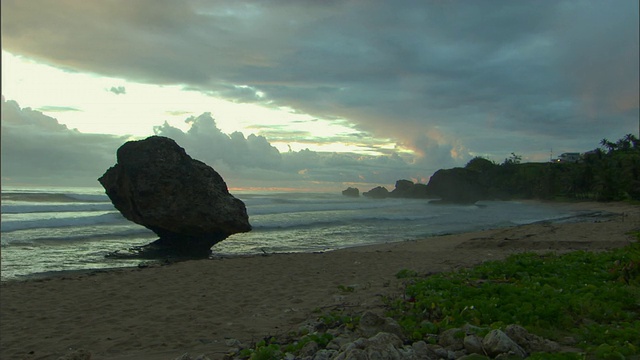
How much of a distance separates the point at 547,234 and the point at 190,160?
1550cm

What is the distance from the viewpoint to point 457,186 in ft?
305

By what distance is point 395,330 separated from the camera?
513cm

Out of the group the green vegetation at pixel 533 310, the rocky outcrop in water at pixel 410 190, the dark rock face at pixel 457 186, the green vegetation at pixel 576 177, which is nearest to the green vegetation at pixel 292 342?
the green vegetation at pixel 533 310

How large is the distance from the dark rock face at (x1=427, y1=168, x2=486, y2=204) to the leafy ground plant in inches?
3311

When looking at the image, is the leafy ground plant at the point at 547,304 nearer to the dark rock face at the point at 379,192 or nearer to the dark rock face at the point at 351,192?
the dark rock face at the point at 379,192

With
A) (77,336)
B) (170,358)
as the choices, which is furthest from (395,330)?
(77,336)

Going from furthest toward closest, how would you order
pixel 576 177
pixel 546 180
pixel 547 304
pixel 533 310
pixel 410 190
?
pixel 410 190, pixel 546 180, pixel 576 177, pixel 547 304, pixel 533 310

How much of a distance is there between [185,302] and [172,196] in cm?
827

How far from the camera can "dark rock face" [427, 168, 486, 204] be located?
300ft

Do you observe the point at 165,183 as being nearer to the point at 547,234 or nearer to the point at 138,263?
the point at 138,263

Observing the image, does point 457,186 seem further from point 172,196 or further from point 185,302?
point 185,302

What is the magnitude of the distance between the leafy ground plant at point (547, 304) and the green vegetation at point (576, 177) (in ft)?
177

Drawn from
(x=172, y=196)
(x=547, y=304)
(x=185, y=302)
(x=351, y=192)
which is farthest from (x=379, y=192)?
(x=547, y=304)

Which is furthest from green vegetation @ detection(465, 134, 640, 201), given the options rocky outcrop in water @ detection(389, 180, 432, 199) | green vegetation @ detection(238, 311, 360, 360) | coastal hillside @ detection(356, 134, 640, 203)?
green vegetation @ detection(238, 311, 360, 360)
